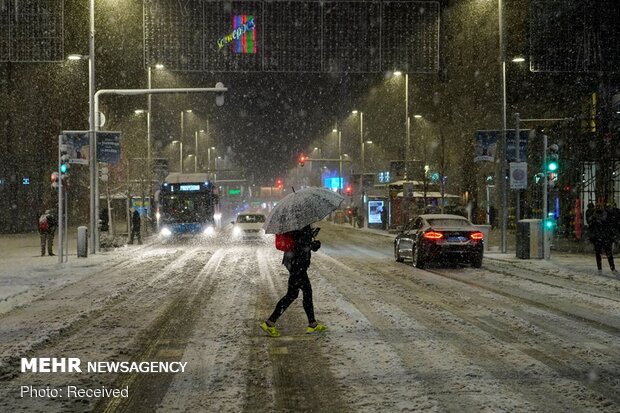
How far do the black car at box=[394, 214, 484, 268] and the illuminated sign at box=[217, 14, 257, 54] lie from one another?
15850 millimetres

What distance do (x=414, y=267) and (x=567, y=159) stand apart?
1683 centimetres

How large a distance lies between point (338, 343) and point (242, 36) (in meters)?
26.0

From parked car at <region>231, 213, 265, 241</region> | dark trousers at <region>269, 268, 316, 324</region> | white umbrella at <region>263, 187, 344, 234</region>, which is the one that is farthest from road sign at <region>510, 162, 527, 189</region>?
dark trousers at <region>269, 268, 316, 324</region>

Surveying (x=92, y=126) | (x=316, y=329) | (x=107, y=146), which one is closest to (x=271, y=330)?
(x=316, y=329)

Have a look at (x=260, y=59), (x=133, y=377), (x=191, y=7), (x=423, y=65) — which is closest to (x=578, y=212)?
(x=423, y=65)

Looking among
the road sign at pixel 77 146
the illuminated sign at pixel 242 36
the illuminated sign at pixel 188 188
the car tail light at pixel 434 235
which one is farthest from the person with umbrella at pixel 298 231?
the illuminated sign at pixel 188 188

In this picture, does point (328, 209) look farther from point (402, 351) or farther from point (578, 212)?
point (578, 212)

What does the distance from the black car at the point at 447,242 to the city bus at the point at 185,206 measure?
69.7 ft

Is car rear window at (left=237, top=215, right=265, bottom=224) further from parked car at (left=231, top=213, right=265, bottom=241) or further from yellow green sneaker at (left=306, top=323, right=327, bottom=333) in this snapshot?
yellow green sneaker at (left=306, top=323, right=327, bottom=333)

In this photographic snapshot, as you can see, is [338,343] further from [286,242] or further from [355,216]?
[355,216]

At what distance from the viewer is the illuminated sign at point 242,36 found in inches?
1297

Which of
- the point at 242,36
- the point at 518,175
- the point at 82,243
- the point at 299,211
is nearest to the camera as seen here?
the point at 299,211

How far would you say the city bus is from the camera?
131 ft

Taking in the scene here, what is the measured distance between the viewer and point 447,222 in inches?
803
